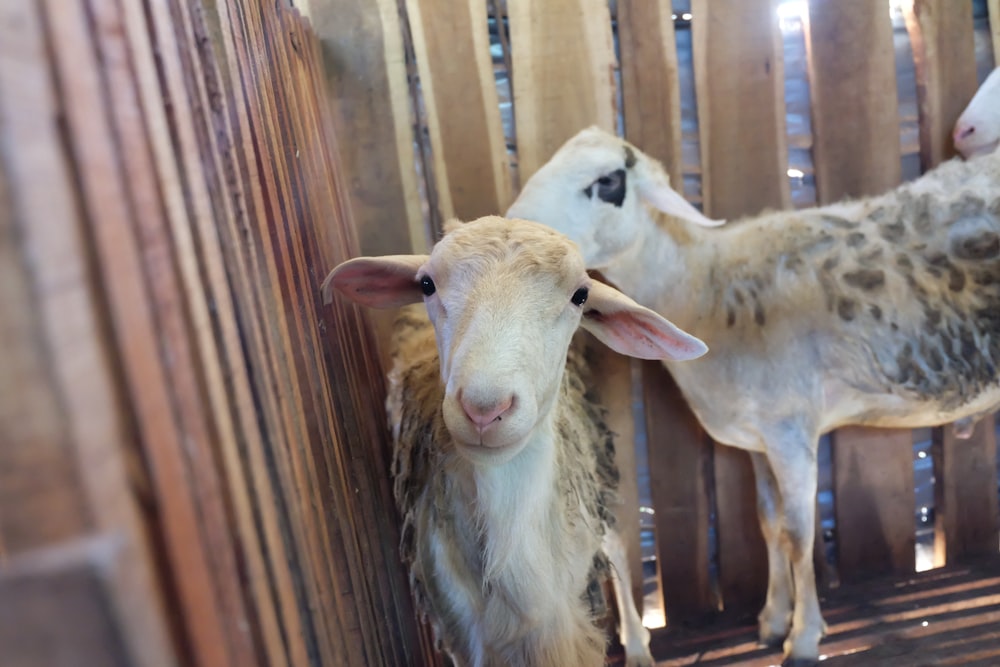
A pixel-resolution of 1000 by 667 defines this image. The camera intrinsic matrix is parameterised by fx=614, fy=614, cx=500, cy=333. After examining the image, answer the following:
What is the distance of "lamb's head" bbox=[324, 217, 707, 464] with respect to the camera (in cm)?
119

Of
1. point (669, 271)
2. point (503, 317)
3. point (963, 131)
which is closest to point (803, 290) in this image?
point (669, 271)

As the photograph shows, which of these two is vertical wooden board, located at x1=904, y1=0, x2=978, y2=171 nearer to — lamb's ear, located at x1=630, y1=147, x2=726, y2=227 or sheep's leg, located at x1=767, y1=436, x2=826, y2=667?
lamb's ear, located at x1=630, y1=147, x2=726, y2=227

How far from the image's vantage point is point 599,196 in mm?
2293

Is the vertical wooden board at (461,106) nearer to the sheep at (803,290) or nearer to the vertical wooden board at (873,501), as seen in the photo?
the sheep at (803,290)

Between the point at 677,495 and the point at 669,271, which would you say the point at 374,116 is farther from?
the point at 677,495

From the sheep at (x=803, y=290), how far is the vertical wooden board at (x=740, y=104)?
0.30 m

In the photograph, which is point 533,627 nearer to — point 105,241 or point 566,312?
point 566,312

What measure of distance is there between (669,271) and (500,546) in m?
1.39

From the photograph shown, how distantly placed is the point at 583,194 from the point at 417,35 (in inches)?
38.4

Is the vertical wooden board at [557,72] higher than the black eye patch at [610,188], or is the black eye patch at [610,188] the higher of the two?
the vertical wooden board at [557,72]

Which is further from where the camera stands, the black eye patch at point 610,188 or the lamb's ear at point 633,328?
the black eye patch at point 610,188

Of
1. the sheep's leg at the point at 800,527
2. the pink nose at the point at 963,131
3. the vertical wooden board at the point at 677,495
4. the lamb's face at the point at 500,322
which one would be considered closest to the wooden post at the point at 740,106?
the pink nose at the point at 963,131

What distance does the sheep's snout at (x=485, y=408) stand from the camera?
1.15 meters

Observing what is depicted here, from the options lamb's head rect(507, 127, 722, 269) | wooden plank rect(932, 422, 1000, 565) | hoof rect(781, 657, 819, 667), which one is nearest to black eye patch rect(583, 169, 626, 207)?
lamb's head rect(507, 127, 722, 269)
